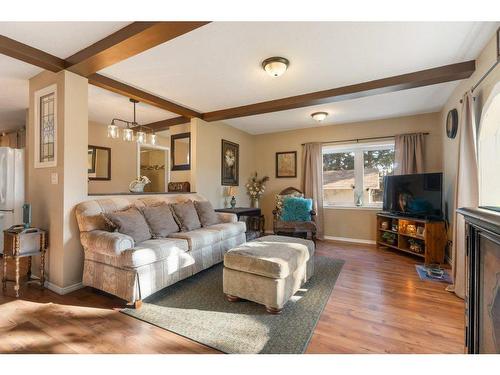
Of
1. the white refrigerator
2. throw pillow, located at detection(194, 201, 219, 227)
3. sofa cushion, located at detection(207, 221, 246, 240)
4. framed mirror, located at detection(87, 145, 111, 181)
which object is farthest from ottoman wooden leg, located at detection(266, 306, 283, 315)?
framed mirror, located at detection(87, 145, 111, 181)

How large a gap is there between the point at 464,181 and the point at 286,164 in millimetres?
3408

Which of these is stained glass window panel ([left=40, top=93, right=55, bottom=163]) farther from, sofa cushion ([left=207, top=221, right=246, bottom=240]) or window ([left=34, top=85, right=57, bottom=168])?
sofa cushion ([left=207, top=221, right=246, bottom=240])

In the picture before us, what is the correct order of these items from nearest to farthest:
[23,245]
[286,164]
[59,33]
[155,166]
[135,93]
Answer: [59,33] < [23,245] < [135,93] < [286,164] < [155,166]

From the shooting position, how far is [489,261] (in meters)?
0.95

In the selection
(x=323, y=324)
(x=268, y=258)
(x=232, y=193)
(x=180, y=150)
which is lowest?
(x=323, y=324)

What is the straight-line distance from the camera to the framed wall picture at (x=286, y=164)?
5.48 metres

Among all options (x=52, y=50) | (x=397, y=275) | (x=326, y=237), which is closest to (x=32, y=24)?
(x=52, y=50)

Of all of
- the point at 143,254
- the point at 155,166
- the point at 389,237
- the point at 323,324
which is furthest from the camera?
the point at 155,166

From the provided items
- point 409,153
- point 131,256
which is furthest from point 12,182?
point 409,153

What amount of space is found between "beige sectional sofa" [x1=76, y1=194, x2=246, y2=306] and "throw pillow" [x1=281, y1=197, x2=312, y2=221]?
1.91 m

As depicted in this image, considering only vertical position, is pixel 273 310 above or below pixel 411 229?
below

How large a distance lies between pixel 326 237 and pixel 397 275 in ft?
6.96

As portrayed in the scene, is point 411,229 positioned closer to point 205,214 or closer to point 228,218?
point 228,218

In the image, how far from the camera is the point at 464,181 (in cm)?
250
